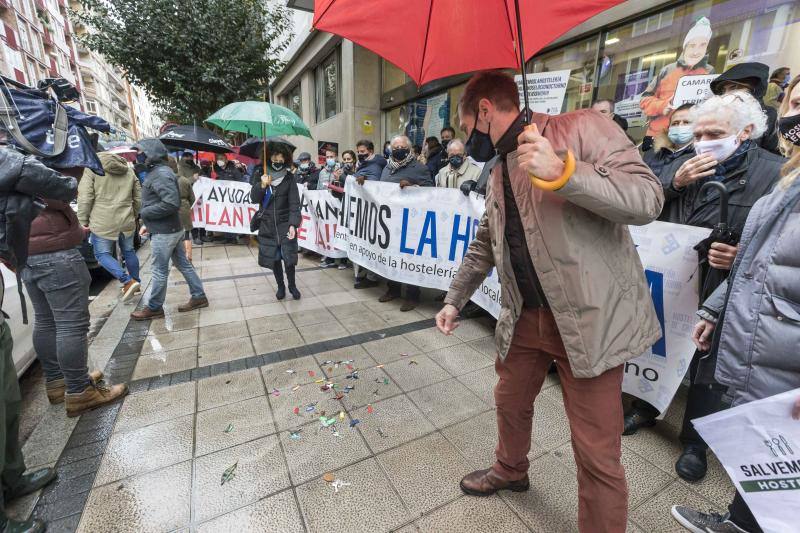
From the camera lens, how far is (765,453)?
125 cm

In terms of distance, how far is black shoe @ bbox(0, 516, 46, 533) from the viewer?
164 centimetres

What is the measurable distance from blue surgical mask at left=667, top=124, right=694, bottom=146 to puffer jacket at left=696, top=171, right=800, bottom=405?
133 centimetres

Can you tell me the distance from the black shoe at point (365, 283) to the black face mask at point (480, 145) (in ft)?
13.9

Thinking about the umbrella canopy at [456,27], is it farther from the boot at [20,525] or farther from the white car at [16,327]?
the white car at [16,327]

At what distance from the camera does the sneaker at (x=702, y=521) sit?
67.2 inches

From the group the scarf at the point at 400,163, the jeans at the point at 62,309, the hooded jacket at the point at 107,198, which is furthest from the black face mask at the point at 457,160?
the hooded jacket at the point at 107,198

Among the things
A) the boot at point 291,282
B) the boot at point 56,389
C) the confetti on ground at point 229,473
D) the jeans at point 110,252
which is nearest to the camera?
the confetti on ground at point 229,473

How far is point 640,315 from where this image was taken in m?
1.42

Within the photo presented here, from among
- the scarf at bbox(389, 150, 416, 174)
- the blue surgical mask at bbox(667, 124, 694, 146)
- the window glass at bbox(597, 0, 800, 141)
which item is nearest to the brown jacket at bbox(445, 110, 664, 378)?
the blue surgical mask at bbox(667, 124, 694, 146)

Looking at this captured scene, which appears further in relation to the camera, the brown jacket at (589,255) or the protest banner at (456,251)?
the protest banner at (456,251)

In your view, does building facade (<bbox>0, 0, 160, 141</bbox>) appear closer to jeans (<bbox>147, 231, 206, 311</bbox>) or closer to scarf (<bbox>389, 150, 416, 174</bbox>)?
jeans (<bbox>147, 231, 206, 311</bbox>)

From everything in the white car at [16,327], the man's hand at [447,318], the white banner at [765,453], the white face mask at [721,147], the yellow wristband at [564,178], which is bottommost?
the white car at [16,327]

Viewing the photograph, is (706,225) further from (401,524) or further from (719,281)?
(401,524)

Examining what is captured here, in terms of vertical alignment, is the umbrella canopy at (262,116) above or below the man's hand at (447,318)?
above
